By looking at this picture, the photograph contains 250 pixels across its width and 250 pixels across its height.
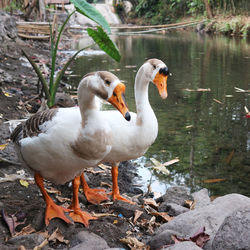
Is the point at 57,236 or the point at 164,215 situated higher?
the point at 57,236

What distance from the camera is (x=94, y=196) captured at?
3414mm

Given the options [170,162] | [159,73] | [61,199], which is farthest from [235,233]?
[170,162]

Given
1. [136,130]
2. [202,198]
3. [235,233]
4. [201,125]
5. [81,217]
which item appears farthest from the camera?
[201,125]

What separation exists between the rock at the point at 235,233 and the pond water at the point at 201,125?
1.67 meters

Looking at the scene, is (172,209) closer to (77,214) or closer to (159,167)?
(159,167)

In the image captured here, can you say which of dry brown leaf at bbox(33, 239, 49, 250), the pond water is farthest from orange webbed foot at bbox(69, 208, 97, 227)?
the pond water

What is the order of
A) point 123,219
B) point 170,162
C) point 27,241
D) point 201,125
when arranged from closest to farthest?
point 27,241 < point 123,219 < point 170,162 < point 201,125

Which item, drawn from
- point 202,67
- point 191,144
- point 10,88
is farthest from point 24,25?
point 191,144

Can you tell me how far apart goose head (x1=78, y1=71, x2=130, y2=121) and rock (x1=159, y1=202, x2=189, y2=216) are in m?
1.33

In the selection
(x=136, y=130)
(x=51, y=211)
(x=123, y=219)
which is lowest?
(x=123, y=219)

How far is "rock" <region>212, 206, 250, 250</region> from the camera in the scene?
7.25ft

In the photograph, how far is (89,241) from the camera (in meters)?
2.49

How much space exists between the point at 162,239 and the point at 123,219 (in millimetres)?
546

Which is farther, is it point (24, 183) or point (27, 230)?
point (24, 183)
